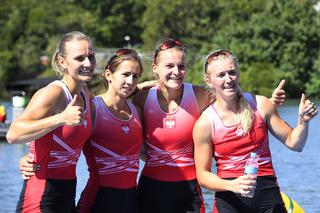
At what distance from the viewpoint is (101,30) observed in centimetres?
7319

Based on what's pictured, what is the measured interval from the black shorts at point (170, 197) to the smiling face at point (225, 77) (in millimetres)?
874

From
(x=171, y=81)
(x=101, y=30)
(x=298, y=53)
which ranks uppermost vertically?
(x=101, y=30)

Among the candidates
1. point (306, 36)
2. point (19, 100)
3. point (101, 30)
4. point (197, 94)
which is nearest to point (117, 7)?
point (101, 30)

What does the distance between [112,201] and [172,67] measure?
3.69 ft

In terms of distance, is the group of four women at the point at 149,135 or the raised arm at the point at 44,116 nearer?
the raised arm at the point at 44,116

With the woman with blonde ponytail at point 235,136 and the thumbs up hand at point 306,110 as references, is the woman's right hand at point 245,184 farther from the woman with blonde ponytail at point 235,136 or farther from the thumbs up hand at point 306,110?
the thumbs up hand at point 306,110

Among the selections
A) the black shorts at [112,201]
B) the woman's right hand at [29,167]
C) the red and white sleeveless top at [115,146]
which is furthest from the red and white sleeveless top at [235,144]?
the woman's right hand at [29,167]

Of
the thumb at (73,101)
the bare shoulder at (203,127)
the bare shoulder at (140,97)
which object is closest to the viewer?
the thumb at (73,101)

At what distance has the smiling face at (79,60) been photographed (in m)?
5.70

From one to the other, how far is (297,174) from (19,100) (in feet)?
58.7

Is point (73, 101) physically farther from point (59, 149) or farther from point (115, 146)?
point (115, 146)

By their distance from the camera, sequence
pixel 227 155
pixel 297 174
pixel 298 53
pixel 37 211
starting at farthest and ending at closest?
pixel 298 53 < pixel 297 174 < pixel 227 155 < pixel 37 211

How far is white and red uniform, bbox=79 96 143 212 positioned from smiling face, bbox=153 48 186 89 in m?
0.37

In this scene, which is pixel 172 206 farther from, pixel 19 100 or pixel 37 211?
pixel 19 100
